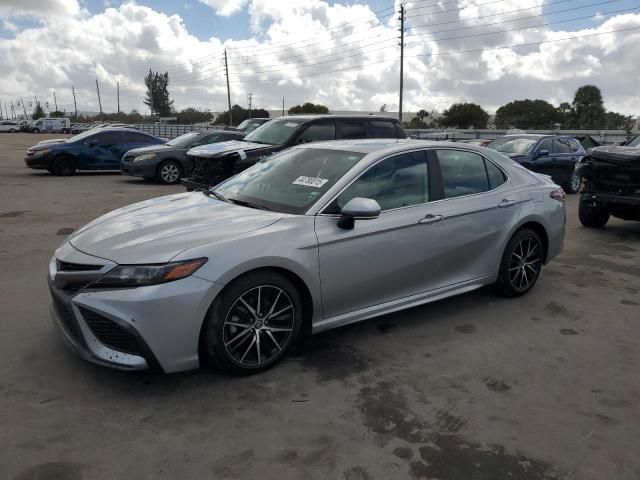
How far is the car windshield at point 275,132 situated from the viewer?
A: 10.3 meters

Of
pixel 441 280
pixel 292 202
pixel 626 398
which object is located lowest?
pixel 626 398

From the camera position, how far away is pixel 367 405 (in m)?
3.30

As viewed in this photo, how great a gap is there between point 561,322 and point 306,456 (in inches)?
117

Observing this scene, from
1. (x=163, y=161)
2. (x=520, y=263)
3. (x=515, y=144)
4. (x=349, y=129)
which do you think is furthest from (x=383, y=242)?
(x=163, y=161)

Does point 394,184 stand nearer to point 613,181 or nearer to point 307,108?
point 613,181

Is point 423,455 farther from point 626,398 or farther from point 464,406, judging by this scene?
point 626,398

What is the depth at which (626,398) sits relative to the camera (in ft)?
11.4

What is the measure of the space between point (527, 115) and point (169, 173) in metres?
66.2

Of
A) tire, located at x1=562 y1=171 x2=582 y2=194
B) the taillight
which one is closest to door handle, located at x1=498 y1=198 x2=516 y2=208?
the taillight

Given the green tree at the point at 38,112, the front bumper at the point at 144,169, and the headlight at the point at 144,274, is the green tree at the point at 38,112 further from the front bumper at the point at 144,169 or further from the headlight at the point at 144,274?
the headlight at the point at 144,274

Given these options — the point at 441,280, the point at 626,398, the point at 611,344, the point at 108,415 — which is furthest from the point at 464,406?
the point at 108,415

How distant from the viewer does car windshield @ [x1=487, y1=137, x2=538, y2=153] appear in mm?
13047

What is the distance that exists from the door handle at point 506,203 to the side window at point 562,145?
946 cm

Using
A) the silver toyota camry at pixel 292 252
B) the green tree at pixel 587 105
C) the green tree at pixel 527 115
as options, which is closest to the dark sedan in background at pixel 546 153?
the silver toyota camry at pixel 292 252
